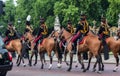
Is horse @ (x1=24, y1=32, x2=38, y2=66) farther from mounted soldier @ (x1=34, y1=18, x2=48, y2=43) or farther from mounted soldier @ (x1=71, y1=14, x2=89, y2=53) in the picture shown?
mounted soldier @ (x1=71, y1=14, x2=89, y2=53)

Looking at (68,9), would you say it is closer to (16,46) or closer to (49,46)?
(16,46)

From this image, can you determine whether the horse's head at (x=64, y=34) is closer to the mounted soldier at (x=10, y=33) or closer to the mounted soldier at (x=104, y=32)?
the mounted soldier at (x=104, y=32)

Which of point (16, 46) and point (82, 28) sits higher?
point (82, 28)

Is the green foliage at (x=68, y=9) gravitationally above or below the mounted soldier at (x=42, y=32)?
above

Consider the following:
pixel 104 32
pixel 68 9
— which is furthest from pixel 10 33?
pixel 68 9

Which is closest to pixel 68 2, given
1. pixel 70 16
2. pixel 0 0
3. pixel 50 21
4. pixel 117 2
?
pixel 70 16

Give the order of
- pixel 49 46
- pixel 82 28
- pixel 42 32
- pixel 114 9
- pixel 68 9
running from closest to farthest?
pixel 82 28 → pixel 49 46 → pixel 42 32 → pixel 114 9 → pixel 68 9

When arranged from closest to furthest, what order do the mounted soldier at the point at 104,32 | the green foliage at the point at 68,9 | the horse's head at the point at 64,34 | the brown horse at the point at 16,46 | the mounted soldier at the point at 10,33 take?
the mounted soldier at the point at 104,32 < the horse's head at the point at 64,34 < the brown horse at the point at 16,46 < the mounted soldier at the point at 10,33 < the green foliage at the point at 68,9

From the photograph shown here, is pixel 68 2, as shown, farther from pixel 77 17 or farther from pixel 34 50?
pixel 34 50

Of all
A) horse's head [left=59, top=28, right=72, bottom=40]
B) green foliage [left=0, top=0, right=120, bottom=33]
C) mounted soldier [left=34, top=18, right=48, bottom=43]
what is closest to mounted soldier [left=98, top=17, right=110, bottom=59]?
horse's head [left=59, top=28, right=72, bottom=40]

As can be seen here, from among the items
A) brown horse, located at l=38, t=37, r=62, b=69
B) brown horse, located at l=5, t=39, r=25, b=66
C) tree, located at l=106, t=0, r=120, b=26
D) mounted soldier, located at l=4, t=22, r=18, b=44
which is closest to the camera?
brown horse, located at l=38, t=37, r=62, b=69

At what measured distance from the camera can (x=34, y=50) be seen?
83.1ft

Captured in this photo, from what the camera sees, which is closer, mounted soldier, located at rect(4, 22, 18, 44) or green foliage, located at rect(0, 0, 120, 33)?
mounted soldier, located at rect(4, 22, 18, 44)

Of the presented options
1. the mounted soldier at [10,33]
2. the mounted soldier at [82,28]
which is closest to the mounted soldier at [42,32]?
the mounted soldier at [10,33]
